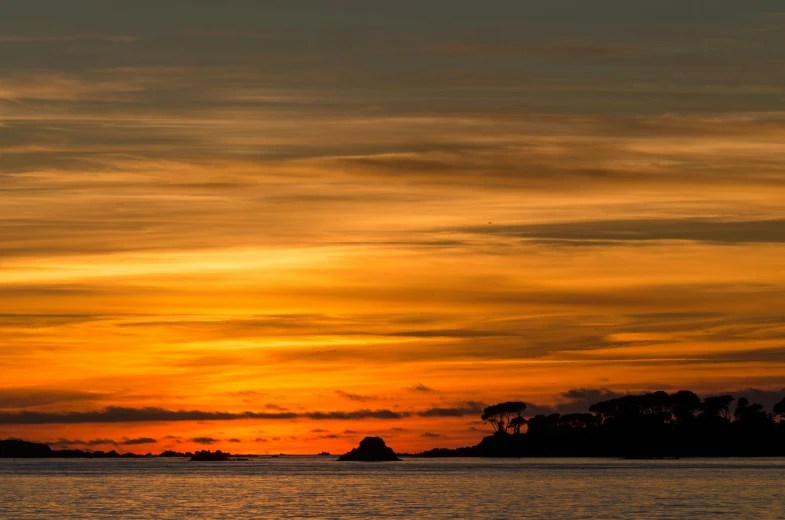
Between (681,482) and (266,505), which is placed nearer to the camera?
(266,505)

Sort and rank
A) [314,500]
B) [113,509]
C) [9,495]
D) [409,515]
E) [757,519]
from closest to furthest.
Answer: [757,519] < [409,515] < [113,509] < [314,500] < [9,495]

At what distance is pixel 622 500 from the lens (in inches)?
5300

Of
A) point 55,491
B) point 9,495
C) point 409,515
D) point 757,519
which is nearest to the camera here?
point 757,519

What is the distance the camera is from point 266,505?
135375 millimetres

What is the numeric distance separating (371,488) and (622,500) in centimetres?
5772

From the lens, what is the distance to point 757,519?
10456cm

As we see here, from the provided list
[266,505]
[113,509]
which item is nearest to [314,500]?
[266,505]

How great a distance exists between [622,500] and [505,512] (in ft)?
79.0

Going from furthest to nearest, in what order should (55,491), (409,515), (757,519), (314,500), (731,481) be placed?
(731,481)
(55,491)
(314,500)
(409,515)
(757,519)

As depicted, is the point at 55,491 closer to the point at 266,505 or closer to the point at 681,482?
the point at 266,505

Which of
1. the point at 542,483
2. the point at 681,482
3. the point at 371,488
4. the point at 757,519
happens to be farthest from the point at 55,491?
the point at 757,519

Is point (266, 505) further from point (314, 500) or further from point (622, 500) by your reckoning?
point (622, 500)

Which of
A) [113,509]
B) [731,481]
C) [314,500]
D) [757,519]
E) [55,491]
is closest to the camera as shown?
[757,519]

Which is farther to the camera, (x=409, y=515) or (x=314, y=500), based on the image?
(x=314, y=500)
